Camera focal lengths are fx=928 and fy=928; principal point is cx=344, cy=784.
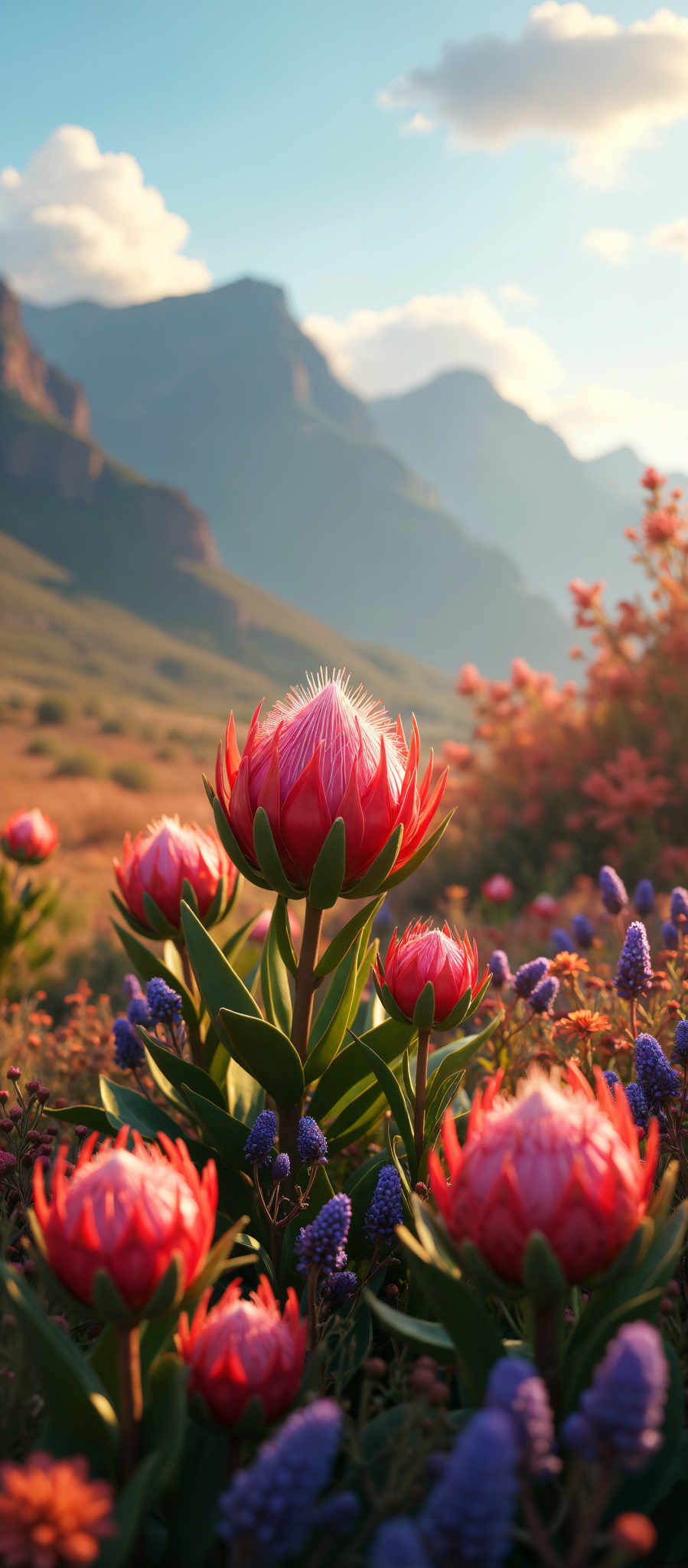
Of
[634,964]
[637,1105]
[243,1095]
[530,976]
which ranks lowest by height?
[243,1095]

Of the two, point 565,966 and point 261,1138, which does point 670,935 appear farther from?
point 261,1138

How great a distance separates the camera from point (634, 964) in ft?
5.90

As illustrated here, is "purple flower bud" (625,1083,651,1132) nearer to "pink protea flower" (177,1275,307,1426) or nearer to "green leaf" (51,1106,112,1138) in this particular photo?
"pink protea flower" (177,1275,307,1426)

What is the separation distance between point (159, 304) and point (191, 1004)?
200m

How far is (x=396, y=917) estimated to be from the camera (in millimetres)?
6348

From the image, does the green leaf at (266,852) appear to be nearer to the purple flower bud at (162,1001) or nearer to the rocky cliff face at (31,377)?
the purple flower bud at (162,1001)

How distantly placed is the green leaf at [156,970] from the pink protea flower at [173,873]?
0.05 meters

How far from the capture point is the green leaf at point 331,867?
1.31 metres

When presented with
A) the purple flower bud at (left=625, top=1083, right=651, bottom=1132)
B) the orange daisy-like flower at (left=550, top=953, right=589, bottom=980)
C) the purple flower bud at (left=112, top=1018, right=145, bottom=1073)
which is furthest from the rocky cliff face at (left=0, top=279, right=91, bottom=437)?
the purple flower bud at (left=625, top=1083, right=651, bottom=1132)

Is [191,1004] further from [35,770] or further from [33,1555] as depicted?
[35,770]

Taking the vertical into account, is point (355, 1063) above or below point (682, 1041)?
below

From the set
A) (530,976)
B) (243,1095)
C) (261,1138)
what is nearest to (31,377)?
(530,976)

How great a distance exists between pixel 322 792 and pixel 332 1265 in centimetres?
65

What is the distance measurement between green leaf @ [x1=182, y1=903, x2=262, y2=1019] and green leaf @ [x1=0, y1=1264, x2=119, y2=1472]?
0.64 metres
